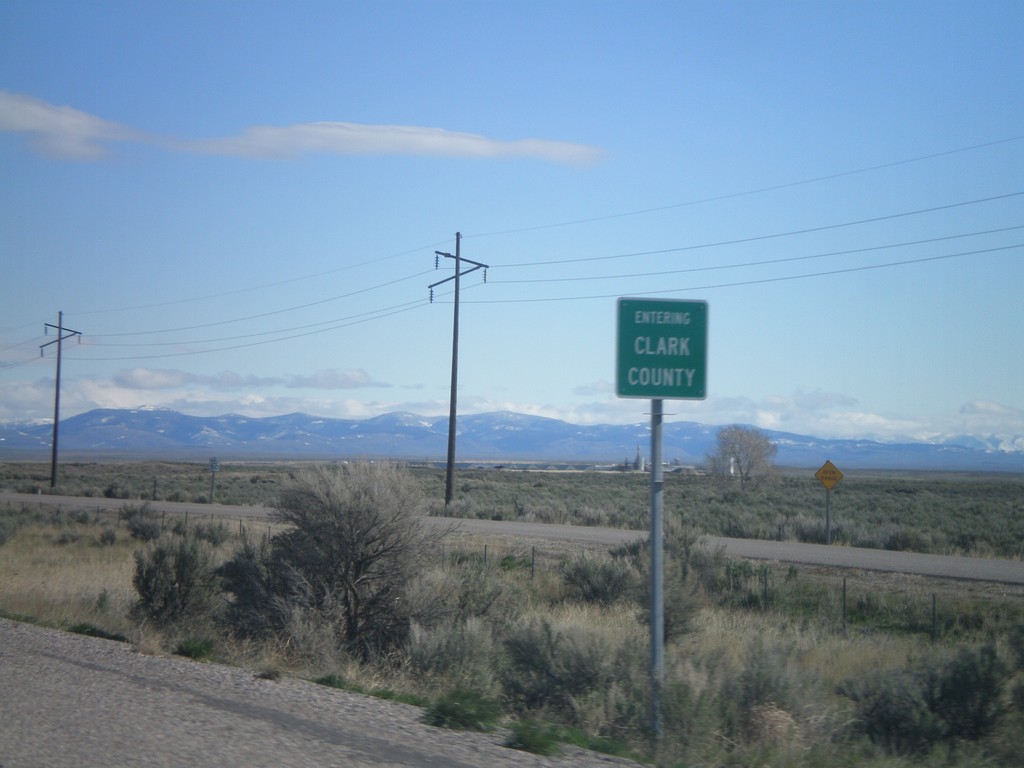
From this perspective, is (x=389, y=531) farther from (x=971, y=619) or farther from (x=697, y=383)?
(x=971, y=619)

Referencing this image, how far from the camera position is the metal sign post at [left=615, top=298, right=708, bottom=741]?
8.45m

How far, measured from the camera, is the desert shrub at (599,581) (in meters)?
21.5

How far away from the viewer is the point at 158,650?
1182cm

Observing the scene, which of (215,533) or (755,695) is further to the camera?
(215,533)

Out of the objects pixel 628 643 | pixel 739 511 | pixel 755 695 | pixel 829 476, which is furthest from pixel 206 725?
pixel 739 511

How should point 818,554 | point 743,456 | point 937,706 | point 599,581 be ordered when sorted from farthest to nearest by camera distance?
point 743,456
point 818,554
point 599,581
point 937,706

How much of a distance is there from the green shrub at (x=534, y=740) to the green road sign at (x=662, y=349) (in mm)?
2982

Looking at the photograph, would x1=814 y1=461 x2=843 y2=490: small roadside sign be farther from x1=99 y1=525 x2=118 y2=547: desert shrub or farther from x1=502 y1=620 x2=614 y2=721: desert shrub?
x1=502 y1=620 x2=614 y2=721: desert shrub

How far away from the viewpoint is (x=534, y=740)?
7.82 m

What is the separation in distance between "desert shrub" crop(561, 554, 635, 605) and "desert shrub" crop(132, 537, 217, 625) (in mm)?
8588

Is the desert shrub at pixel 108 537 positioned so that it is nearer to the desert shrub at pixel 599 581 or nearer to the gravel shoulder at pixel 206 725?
the desert shrub at pixel 599 581

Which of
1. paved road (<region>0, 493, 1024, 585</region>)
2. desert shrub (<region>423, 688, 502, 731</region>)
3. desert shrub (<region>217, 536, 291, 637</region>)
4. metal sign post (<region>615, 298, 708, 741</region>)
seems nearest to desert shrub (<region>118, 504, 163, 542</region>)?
paved road (<region>0, 493, 1024, 585</region>)

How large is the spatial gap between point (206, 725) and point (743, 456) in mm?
81574

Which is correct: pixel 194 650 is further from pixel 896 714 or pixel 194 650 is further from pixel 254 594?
pixel 896 714
